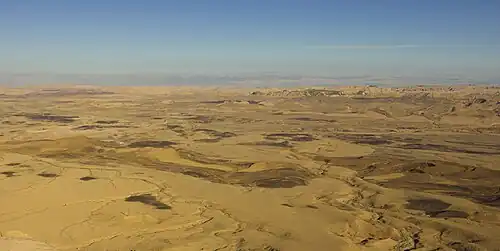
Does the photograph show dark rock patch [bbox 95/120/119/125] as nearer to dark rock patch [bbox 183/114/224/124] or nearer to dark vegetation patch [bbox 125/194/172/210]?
dark rock patch [bbox 183/114/224/124]

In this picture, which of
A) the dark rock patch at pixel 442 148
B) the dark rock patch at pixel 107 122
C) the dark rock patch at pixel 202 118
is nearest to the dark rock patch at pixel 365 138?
the dark rock patch at pixel 442 148

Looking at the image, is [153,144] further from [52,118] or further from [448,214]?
[52,118]

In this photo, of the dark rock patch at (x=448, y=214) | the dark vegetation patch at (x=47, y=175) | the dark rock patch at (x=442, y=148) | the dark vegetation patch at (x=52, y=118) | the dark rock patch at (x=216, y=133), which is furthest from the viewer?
the dark vegetation patch at (x=52, y=118)

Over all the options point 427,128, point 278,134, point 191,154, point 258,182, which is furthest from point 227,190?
point 427,128

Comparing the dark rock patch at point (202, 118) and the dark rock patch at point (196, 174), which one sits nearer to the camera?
the dark rock patch at point (196, 174)

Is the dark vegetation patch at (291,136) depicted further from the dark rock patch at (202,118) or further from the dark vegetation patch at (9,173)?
the dark vegetation patch at (9,173)

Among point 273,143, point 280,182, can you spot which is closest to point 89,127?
point 273,143

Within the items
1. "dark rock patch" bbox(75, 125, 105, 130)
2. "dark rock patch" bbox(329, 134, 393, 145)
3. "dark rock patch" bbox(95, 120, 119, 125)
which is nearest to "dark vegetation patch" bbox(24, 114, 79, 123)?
"dark rock patch" bbox(95, 120, 119, 125)

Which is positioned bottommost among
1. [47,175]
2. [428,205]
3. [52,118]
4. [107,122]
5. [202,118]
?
[52,118]
